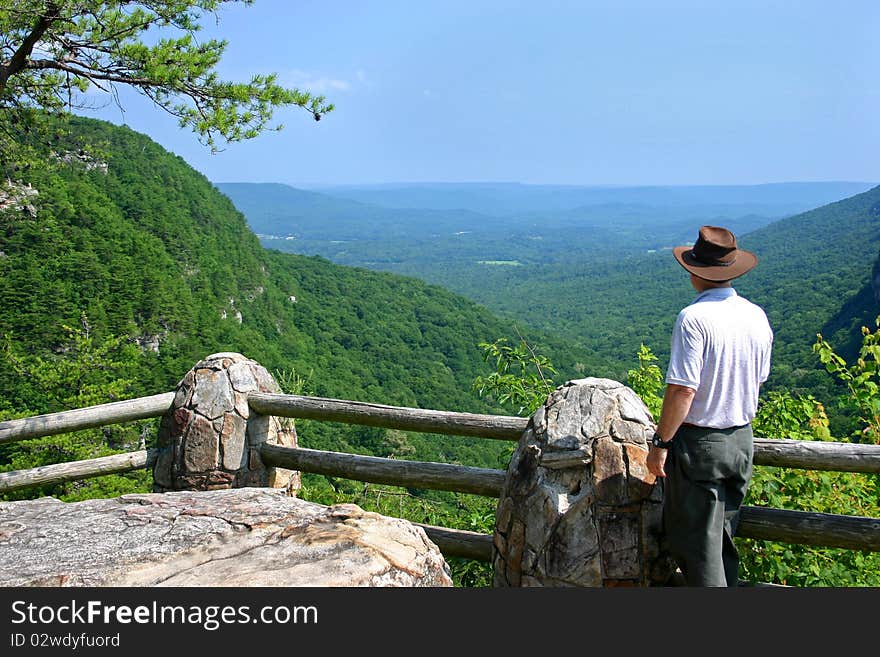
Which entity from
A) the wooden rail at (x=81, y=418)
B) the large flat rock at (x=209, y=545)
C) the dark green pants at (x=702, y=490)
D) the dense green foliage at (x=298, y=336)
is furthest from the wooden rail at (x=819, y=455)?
Answer: the wooden rail at (x=81, y=418)

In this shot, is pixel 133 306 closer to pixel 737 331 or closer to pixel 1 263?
pixel 1 263

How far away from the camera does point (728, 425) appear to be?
2.57m

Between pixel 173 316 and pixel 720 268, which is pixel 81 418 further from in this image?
pixel 173 316

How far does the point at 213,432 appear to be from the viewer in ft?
12.9

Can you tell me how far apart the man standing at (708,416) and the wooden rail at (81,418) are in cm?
275

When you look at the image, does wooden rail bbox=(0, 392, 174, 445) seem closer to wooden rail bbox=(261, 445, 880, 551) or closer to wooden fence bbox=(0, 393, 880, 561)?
wooden fence bbox=(0, 393, 880, 561)

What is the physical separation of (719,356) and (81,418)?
130 inches

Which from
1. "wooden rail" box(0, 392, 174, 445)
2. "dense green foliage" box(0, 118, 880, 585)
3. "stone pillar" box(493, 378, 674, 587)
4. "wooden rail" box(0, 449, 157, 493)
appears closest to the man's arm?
"stone pillar" box(493, 378, 674, 587)

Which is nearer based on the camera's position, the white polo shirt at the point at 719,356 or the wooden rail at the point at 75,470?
the white polo shirt at the point at 719,356

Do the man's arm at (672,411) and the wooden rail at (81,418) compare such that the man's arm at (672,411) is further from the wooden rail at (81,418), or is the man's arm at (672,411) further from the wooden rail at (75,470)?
the wooden rail at (75,470)

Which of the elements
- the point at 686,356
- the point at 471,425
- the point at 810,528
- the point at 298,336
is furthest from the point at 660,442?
the point at 298,336

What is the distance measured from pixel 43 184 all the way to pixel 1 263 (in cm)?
884

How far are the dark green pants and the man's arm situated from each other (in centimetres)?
7

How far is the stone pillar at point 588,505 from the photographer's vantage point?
2.74m
